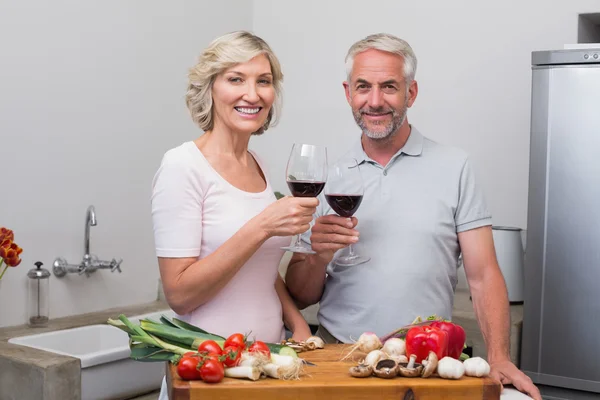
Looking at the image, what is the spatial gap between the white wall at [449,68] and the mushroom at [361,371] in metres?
2.10

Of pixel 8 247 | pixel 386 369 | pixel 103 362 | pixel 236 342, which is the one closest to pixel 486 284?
pixel 386 369

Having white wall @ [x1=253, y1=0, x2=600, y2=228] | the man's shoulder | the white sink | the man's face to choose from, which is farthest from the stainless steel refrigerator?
the white sink

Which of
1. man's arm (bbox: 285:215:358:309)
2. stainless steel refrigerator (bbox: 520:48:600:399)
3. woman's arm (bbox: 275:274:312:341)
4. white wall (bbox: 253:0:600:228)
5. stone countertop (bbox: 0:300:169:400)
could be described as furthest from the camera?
white wall (bbox: 253:0:600:228)

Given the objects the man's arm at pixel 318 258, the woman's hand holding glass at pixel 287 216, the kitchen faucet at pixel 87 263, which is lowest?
the kitchen faucet at pixel 87 263

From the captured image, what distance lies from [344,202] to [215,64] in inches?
14.5

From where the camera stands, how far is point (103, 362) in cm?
237

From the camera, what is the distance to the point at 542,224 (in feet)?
8.37

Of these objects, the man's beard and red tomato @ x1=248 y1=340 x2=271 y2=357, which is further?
the man's beard

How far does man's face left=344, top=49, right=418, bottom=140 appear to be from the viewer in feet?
5.86

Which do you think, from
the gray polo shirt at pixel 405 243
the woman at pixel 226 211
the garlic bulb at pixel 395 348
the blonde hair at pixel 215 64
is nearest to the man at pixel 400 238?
the gray polo shirt at pixel 405 243

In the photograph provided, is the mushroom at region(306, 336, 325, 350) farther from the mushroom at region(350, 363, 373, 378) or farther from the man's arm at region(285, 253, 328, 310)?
the man's arm at region(285, 253, 328, 310)

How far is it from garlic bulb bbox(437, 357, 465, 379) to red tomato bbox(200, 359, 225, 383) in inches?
13.2

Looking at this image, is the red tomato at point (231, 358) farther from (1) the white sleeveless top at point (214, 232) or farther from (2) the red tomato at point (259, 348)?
(1) the white sleeveless top at point (214, 232)

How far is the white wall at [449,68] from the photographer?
10.2 ft
